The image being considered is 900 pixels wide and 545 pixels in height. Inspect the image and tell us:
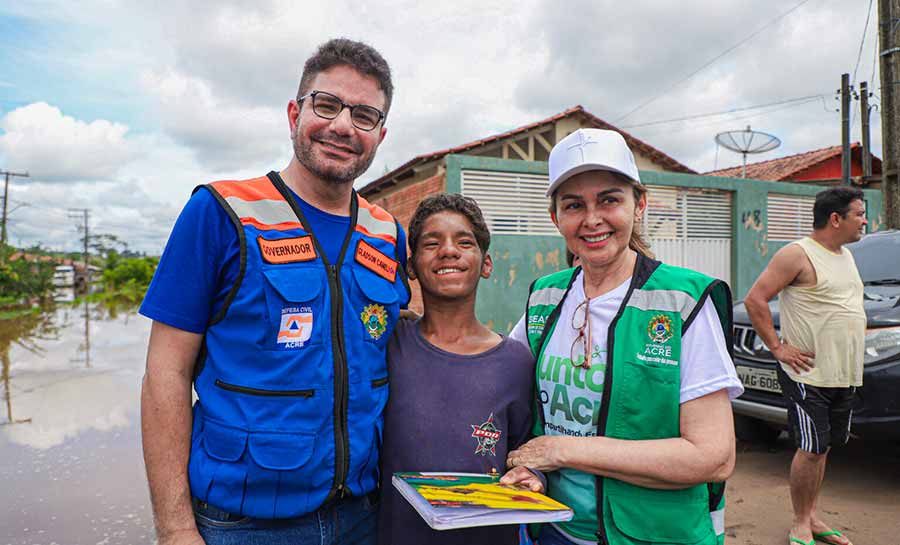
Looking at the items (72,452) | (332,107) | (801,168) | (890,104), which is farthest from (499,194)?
(801,168)

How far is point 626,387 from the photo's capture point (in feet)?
4.90

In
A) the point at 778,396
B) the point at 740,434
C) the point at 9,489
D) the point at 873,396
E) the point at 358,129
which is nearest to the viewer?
the point at 358,129

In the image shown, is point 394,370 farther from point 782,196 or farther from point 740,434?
point 782,196

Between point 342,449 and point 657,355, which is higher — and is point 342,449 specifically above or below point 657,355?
below

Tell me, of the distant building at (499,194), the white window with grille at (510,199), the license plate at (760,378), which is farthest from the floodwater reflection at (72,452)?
the white window with grille at (510,199)

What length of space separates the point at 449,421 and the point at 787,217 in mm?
12875

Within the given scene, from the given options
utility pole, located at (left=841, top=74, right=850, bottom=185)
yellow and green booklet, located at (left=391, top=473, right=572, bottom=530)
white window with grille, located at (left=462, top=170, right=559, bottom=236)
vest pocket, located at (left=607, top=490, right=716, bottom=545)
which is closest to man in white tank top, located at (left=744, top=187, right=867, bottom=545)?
vest pocket, located at (left=607, top=490, right=716, bottom=545)

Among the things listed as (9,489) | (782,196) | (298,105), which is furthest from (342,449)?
(782,196)

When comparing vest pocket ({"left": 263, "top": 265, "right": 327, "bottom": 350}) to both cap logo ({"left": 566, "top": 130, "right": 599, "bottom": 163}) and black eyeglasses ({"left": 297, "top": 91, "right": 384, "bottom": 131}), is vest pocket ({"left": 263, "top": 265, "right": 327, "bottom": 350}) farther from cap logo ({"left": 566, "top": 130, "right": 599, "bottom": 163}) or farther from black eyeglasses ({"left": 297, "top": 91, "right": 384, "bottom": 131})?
cap logo ({"left": 566, "top": 130, "right": 599, "bottom": 163})

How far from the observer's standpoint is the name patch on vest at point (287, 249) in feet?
5.35

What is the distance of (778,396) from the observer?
4.20m

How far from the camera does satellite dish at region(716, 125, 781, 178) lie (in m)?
14.1

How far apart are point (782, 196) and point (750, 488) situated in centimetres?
975

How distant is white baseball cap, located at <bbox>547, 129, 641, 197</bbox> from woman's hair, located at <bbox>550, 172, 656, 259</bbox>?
3 cm
